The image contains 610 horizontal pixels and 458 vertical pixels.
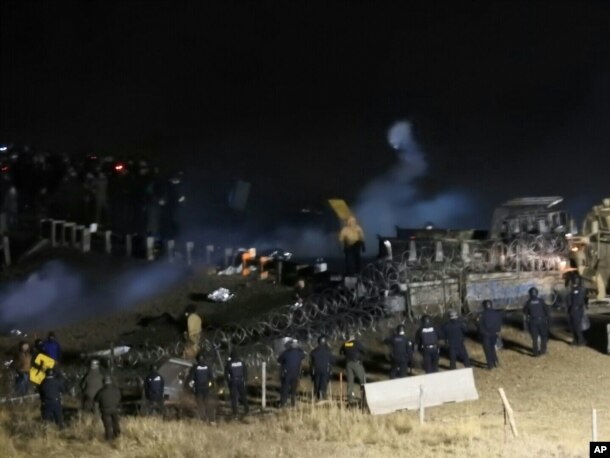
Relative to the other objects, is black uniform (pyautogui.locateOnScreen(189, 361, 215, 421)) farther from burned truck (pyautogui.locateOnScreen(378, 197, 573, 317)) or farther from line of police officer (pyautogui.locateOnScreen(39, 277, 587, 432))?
burned truck (pyautogui.locateOnScreen(378, 197, 573, 317))

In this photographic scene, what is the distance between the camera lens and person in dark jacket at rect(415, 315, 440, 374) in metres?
20.3

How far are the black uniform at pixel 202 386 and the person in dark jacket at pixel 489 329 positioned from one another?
18.8ft

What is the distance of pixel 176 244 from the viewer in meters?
33.4

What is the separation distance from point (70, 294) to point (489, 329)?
1512 cm

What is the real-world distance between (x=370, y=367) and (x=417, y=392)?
4.27 meters

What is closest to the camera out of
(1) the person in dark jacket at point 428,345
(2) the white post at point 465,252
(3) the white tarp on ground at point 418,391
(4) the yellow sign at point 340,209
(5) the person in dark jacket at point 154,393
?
(3) the white tarp on ground at point 418,391

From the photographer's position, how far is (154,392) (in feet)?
60.3

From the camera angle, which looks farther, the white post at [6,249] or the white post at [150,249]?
the white post at [6,249]

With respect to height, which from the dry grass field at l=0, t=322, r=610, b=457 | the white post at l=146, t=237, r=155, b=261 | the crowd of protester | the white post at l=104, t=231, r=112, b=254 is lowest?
the dry grass field at l=0, t=322, r=610, b=457

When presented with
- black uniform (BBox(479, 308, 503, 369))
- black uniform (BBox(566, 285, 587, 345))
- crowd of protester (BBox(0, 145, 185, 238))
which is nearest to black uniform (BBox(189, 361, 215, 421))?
black uniform (BBox(479, 308, 503, 369))

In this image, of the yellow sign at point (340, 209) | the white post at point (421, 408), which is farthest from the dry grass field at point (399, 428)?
the yellow sign at point (340, 209)

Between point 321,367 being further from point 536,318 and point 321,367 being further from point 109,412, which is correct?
point 536,318

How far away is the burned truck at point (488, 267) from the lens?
78.5 feet

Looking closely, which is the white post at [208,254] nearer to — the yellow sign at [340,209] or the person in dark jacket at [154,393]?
the yellow sign at [340,209]
